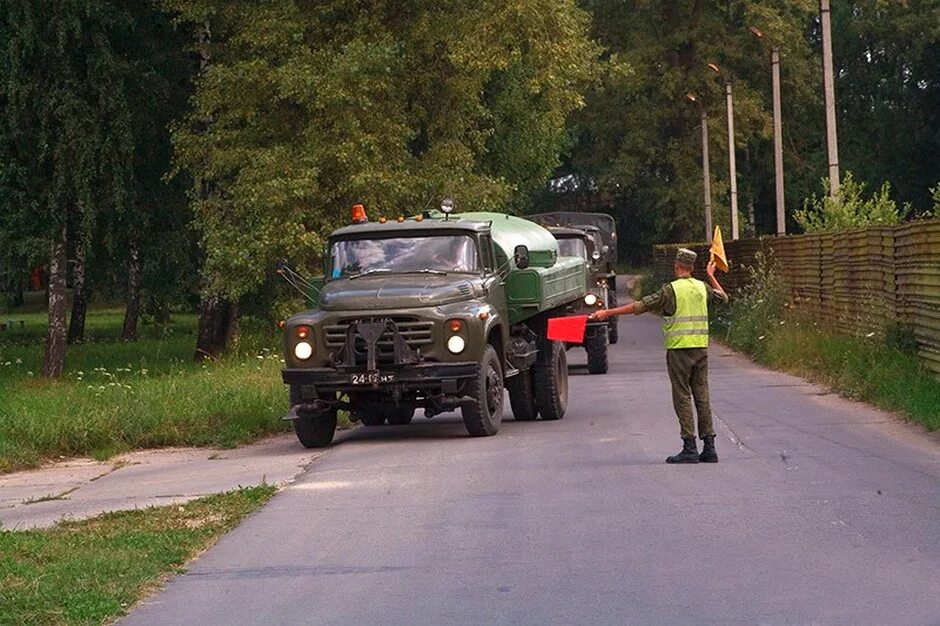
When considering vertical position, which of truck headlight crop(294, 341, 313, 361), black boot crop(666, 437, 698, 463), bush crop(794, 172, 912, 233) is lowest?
black boot crop(666, 437, 698, 463)

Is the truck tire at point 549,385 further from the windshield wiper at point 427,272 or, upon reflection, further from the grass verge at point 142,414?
the grass verge at point 142,414

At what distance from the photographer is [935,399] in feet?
60.4

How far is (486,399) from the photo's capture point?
1775cm

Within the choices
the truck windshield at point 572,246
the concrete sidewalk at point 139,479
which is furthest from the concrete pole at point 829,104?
the concrete sidewalk at point 139,479

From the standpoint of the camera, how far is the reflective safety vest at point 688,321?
48.5ft

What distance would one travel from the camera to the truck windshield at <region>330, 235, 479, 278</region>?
1889 centimetres

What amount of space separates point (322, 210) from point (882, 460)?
62.7 ft

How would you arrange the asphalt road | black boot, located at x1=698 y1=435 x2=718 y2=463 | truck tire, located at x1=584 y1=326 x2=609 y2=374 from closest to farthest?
the asphalt road < black boot, located at x1=698 y1=435 x2=718 y2=463 < truck tire, located at x1=584 y1=326 x2=609 y2=374

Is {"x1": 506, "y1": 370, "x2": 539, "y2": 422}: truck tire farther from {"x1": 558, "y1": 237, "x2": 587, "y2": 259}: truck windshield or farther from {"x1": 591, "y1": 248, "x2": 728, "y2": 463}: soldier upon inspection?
{"x1": 558, "y1": 237, "x2": 587, "y2": 259}: truck windshield

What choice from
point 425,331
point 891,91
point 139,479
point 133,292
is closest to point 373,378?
Answer: point 425,331

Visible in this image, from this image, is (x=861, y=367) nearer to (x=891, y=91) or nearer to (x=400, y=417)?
(x=400, y=417)

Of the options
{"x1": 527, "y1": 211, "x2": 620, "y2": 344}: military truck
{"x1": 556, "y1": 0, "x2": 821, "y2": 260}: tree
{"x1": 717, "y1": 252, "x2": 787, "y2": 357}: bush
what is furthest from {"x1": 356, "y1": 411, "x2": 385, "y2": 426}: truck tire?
{"x1": 556, "y1": 0, "x2": 821, "y2": 260}: tree

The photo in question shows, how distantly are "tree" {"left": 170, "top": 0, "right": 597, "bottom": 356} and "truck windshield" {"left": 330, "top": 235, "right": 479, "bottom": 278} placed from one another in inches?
464

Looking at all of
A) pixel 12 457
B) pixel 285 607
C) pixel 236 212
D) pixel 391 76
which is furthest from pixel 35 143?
pixel 285 607
